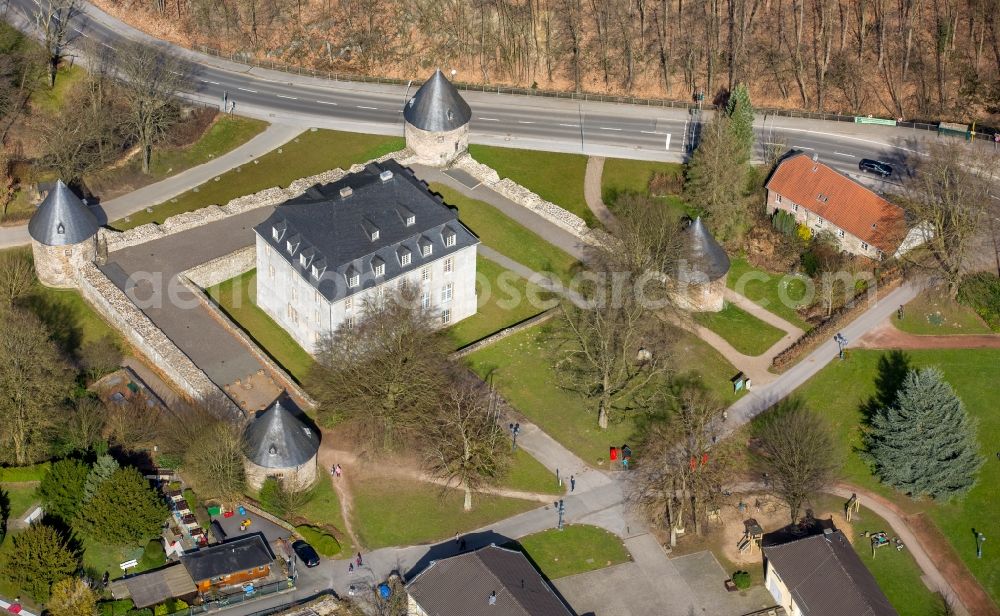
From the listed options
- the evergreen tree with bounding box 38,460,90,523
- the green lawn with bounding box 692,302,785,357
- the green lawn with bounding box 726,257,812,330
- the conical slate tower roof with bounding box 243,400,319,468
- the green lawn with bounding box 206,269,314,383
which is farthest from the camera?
the green lawn with bounding box 726,257,812,330

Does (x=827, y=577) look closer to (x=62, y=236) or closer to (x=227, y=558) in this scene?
(x=227, y=558)

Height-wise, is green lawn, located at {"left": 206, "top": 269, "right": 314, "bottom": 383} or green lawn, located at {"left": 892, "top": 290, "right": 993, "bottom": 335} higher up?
green lawn, located at {"left": 206, "top": 269, "right": 314, "bottom": 383}

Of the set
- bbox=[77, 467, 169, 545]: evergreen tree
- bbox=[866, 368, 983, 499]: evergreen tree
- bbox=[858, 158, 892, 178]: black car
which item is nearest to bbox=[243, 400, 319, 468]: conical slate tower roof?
bbox=[77, 467, 169, 545]: evergreen tree

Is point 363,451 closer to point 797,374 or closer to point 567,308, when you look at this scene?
point 567,308

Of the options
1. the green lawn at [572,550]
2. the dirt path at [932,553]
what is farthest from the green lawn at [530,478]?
the dirt path at [932,553]

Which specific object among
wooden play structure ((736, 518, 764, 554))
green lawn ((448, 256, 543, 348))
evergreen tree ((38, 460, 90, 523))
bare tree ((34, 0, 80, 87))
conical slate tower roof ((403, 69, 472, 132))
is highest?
bare tree ((34, 0, 80, 87))

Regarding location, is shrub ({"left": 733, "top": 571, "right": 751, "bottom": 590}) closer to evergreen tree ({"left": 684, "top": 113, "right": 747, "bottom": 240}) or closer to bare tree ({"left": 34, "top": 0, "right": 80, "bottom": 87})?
evergreen tree ({"left": 684, "top": 113, "right": 747, "bottom": 240})

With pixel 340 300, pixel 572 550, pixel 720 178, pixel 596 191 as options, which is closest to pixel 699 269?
pixel 720 178
